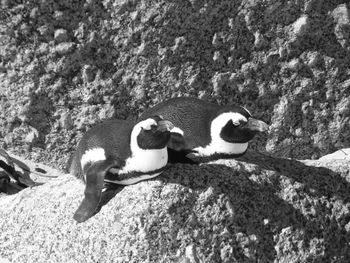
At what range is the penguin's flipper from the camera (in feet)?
9.66

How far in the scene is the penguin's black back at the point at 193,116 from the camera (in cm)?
325

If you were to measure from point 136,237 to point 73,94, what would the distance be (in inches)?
38.7

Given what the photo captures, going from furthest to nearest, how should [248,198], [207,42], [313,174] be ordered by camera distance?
[207,42]
[313,174]
[248,198]

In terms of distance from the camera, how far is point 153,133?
290cm

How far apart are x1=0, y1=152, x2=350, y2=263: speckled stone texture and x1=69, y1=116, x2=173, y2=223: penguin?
0.17ft

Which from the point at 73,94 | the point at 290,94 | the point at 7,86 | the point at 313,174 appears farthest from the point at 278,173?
the point at 7,86

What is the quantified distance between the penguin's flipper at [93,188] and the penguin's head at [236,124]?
440 millimetres

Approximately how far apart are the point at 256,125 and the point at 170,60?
2.17ft

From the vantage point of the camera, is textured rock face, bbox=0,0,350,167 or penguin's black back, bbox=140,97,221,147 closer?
penguin's black back, bbox=140,97,221,147

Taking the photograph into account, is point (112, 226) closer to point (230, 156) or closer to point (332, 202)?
point (230, 156)

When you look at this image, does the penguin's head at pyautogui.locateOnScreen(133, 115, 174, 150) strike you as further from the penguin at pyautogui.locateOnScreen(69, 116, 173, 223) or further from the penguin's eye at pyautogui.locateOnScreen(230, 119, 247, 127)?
the penguin's eye at pyautogui.locateOnScreen(230, 119, 247, 127)

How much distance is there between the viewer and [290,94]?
3699mm

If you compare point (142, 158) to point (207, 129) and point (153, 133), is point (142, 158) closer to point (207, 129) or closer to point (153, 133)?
point (153, 133)

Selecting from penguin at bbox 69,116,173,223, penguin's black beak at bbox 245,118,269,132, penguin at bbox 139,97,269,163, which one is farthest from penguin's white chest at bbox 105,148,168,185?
penguin's black beak at bbox 245,118,269,132
